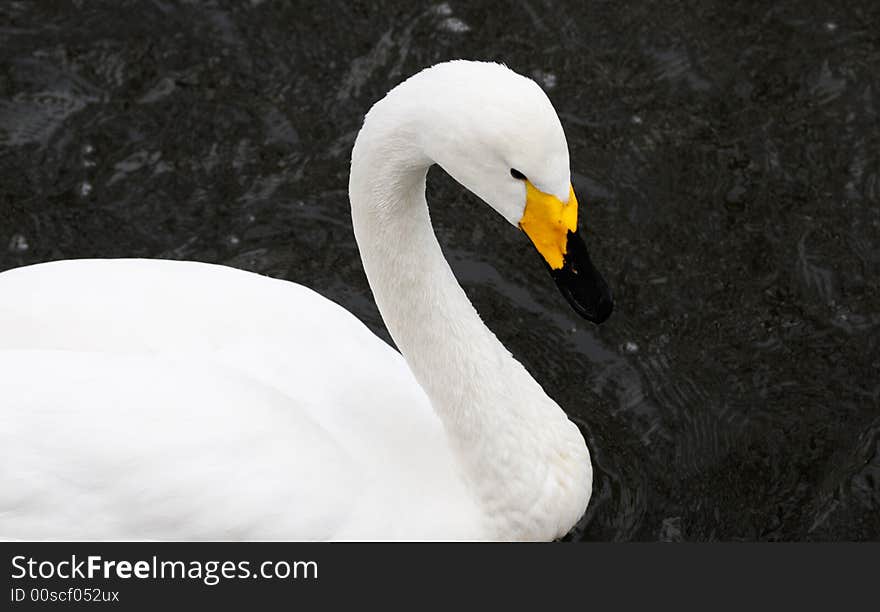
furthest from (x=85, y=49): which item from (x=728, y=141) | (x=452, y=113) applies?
(x=452, y=113)

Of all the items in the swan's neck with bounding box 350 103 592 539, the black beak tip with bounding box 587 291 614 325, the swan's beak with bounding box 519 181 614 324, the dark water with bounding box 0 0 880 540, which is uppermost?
the swan's beak with bounding box 519 181 614 324

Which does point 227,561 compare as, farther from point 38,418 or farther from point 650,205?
point 650,205

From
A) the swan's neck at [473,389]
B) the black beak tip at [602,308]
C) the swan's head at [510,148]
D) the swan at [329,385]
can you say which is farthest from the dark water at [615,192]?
the swan's head at [510,148]

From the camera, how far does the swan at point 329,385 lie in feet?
14.2

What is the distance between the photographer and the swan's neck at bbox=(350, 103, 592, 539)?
4746mm

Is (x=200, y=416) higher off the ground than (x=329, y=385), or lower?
higher

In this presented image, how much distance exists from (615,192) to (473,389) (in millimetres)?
2148

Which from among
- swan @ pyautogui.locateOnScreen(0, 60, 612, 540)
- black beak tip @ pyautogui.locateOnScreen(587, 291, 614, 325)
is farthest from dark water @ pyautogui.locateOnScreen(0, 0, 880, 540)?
black beak tip @ pyautogui.locateOnScreen(587, 291, 614, 325)

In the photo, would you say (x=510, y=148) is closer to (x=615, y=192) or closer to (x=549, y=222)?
(x=549, y=222)

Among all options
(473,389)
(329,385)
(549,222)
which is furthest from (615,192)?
(549,222)

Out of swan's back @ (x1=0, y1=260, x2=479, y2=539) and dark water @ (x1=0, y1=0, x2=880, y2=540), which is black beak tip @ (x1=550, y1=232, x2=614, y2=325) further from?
dark water @ (x1=0, y1=0, x2=880, y2=540)

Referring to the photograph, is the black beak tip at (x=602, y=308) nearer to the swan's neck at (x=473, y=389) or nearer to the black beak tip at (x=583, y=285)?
the black beak tip at (x=583, y=285)

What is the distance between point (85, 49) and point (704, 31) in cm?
315

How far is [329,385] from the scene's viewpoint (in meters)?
5.04
